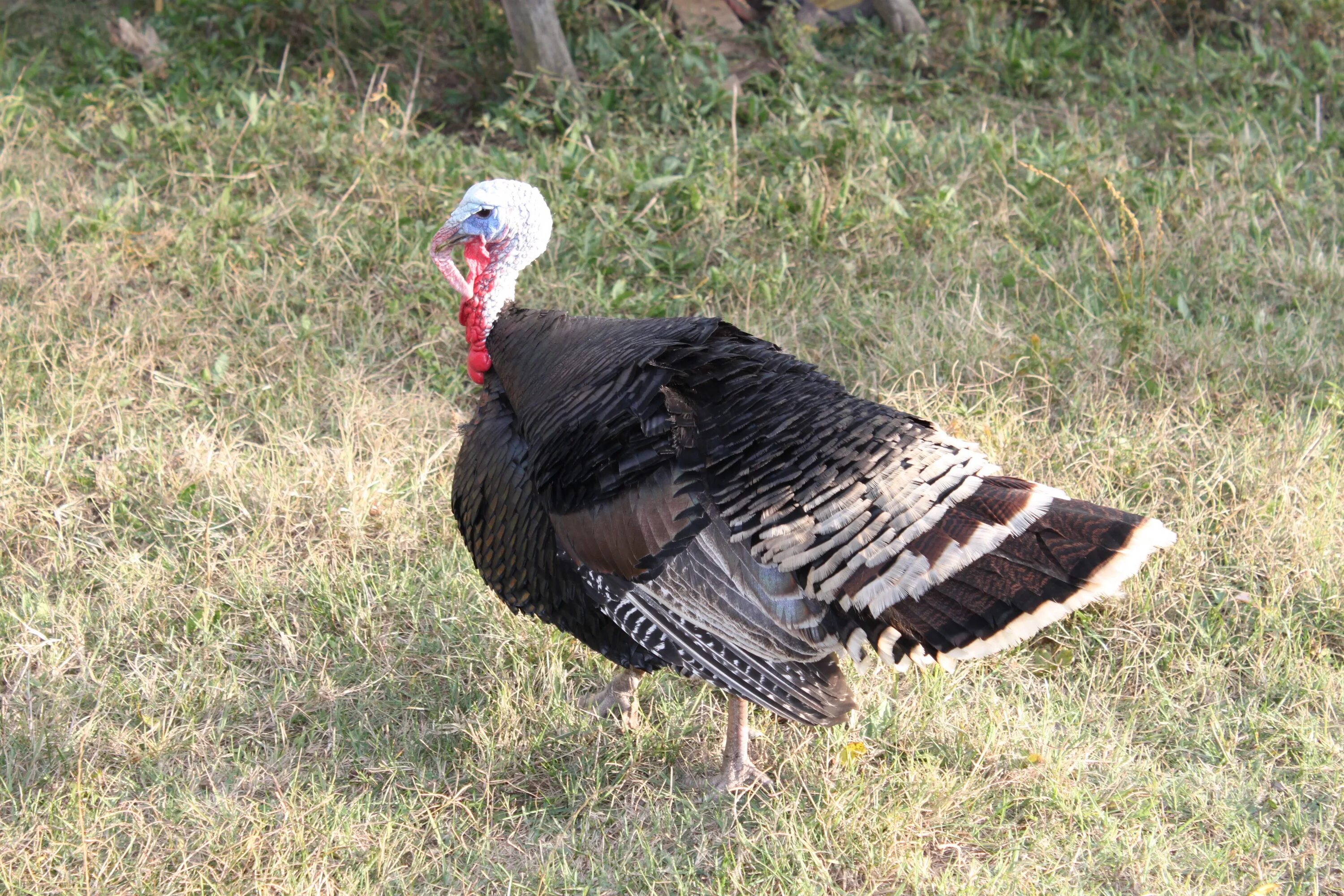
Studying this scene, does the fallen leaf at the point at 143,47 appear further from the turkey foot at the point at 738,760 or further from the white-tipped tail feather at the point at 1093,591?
the white-tipped tail feather at the point at 1093,591

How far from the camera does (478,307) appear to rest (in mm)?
3367

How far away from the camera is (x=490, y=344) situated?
3320 mm

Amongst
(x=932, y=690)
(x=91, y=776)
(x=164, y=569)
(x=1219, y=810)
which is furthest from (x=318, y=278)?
(x=1219, y=810)

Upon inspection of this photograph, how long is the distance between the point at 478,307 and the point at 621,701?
1.14m

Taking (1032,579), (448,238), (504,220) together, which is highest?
(1032,579)

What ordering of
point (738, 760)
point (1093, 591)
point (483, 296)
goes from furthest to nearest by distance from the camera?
point (483, 296)
point (738, 760)
point (1093, 591)

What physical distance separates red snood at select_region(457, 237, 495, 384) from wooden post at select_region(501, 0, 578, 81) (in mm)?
2367

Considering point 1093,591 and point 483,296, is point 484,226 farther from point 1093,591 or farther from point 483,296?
point 1093,591

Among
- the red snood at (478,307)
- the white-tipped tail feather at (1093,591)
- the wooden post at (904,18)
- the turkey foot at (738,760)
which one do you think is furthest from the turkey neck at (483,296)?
the wooden post at (904,18)

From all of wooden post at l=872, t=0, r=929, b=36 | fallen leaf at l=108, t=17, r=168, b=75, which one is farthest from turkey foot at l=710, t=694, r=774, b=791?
fallen leaf at l=108, t=17, r=168, b=75

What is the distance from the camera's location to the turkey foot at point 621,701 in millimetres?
3225

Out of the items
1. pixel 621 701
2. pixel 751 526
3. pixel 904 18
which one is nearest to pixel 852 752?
pixel 621 701

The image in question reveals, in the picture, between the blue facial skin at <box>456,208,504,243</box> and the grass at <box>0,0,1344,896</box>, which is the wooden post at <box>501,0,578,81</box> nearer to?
the grass at <box>0,0,1344,896</box>

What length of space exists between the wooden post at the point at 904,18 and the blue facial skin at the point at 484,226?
3545 millimetres
